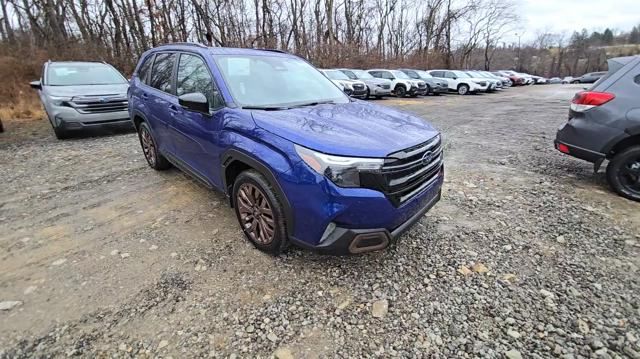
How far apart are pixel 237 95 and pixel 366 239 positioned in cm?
169

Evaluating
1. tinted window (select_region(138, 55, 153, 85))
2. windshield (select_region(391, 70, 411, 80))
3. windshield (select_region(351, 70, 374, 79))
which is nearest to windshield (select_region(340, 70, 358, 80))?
windshield (select_region(351, 70, 374, 79))

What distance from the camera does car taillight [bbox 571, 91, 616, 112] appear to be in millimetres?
3822

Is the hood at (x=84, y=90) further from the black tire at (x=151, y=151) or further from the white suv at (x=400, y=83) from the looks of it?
the white suv at (x=400, y=83)

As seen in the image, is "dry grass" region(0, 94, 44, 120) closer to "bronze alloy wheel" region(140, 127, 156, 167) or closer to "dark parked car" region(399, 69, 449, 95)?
"bronze alloy wheel" region(140, 127, 156, 167)

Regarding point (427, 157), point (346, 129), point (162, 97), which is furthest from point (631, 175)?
point (162, 97)

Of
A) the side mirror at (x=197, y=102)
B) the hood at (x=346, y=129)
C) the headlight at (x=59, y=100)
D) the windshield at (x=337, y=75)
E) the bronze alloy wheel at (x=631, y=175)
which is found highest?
A: the windshield at (x=337, y=75)

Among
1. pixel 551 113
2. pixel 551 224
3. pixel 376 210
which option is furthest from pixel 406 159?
pixel 551 113

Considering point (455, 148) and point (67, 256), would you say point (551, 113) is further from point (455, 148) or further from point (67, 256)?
point (67, 256)

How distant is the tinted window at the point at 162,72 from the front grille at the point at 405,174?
9.30 feet

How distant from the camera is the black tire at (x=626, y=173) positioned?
372cm

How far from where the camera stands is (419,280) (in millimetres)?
2570

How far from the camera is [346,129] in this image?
8.32 feet

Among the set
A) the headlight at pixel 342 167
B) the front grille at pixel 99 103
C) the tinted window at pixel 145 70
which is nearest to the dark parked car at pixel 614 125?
the headlight at pixel 342 167

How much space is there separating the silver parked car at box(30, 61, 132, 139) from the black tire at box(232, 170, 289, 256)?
19.1 feet
